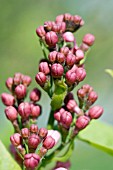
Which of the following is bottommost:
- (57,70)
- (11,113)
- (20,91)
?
(11,113)

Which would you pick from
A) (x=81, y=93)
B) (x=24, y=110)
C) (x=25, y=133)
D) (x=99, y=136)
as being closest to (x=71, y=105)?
(x=81, y=93)

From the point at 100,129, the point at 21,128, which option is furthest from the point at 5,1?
the point at 21,128

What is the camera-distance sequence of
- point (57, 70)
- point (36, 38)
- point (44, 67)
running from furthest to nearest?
point (36, 38)
point (44, 67)
point (57, 70)

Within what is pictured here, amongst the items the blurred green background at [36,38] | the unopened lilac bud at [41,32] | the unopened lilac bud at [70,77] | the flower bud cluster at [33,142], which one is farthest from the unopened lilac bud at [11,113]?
the blurred green background at [36,38]

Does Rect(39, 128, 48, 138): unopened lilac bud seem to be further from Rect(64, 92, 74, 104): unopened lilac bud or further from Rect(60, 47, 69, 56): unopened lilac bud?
Rect(60, 47, 69, 56): unopened lilac bud

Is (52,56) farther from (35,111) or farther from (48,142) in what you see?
(48,142)

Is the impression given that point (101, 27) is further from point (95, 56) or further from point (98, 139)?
point (98, 139)

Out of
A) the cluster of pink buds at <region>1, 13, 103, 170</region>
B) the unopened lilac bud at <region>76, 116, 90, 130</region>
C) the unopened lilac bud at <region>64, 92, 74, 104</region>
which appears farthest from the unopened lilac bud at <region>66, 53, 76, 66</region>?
the unopened lilac bud at <region>76, 116, 90, 130</region>

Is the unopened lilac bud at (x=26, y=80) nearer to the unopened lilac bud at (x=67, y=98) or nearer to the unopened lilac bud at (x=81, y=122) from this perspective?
the unopened lilac bud at (x=67, y=98)
